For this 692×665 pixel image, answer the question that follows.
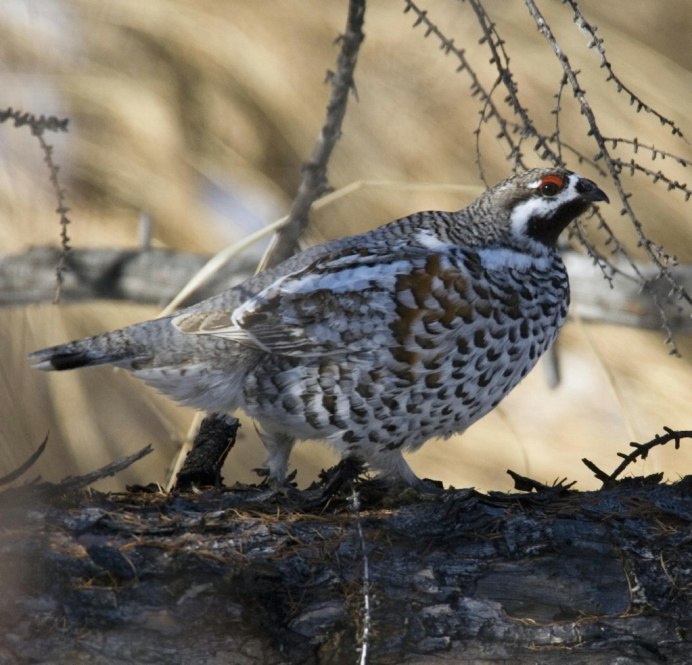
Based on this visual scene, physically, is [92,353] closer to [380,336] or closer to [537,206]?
[380,336]

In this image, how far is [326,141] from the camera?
4.16 metres

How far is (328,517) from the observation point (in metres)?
3.14

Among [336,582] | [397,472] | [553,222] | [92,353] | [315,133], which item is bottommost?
[336,582]

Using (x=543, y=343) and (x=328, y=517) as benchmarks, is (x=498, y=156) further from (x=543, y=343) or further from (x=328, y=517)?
(x=328, y=517)

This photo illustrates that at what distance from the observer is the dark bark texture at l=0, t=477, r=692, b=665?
8.50 ft

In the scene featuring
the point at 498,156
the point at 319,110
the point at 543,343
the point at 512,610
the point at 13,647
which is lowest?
the point at 512,610

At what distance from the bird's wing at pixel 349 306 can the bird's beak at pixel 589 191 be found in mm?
527

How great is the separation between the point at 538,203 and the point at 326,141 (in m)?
0.83

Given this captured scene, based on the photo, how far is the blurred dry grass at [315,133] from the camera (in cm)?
563

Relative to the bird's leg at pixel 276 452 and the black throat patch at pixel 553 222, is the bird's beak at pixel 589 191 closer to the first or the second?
the black throat patch at pixel 553 222

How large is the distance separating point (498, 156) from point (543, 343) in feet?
7.36

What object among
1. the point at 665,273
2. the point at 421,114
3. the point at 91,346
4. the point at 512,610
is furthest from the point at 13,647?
the point at 421,114

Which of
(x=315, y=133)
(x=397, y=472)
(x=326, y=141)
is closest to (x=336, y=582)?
(x=397, y=472)

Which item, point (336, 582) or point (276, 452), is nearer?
point (336, 582)
